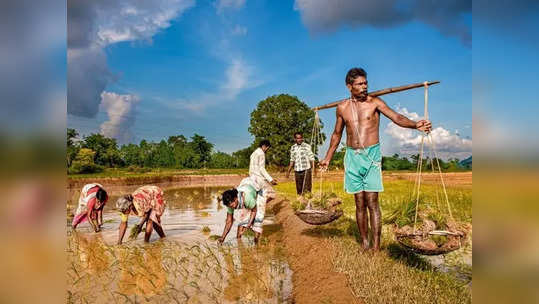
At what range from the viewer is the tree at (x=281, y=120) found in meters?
37.9

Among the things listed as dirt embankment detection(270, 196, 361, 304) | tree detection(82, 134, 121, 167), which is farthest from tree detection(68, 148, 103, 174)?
dirt embankment detection(270, 196, 361, 304)

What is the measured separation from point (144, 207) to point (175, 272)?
7.07 feet

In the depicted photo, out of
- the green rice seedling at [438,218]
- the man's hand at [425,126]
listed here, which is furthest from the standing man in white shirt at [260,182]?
the man's hand at [425,126]

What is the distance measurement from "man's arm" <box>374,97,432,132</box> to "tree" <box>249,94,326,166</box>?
3272 cm

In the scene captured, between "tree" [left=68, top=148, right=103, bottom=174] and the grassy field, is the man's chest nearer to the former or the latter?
the grassy field

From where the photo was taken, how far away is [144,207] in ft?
→ 19.7

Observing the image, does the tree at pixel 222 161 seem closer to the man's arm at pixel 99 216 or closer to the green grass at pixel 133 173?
the green grass at pixel 133 173

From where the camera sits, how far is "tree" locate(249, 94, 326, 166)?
124 feet

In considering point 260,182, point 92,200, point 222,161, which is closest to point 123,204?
point 92,200

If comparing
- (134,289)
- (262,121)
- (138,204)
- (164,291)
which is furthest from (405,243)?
(262,121)

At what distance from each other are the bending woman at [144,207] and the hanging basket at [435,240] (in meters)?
Result: 4.43

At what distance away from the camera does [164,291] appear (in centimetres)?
359
